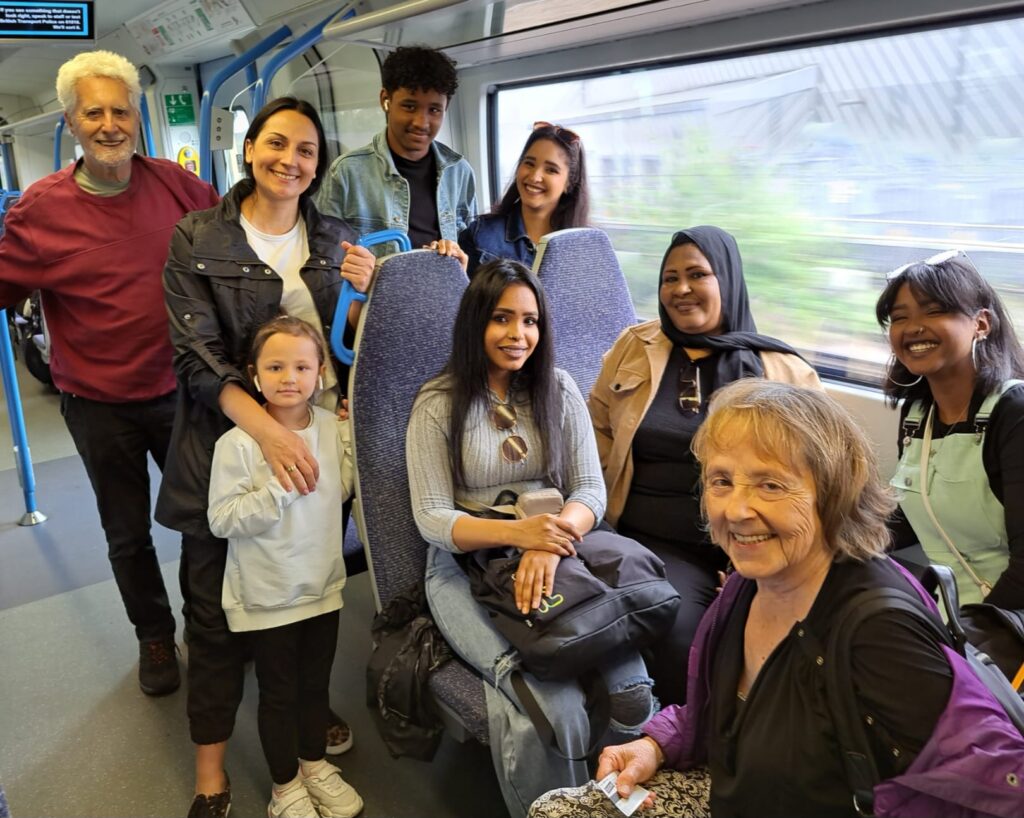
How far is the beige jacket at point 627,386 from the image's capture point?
229 centimetres

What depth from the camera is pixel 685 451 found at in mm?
2270

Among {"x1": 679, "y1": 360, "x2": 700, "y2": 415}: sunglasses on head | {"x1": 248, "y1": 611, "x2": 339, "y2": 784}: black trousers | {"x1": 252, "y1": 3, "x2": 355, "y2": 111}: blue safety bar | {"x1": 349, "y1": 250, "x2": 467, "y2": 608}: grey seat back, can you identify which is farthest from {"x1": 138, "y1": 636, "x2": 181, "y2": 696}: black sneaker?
{"x1": 252, "y1": 3, "x2": 355, "y2": 111}: blue safety bar

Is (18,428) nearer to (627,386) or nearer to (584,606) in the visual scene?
(627,386)

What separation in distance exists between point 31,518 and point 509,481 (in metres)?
3.17

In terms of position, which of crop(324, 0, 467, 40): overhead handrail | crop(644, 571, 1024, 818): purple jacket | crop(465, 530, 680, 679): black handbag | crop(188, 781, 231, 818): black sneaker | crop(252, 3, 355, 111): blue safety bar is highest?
crop(252, 3, 355, 111): blue safety bar

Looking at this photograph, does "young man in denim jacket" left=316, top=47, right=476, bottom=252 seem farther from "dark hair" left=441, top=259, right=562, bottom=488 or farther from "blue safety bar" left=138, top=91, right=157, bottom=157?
"blue safety bar" left=138, top=91, right=157, bottom=157

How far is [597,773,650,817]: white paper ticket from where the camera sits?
1362 millimetres

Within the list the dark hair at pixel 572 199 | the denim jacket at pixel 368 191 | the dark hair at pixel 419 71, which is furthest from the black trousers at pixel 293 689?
the dark hair at pixel 419 71

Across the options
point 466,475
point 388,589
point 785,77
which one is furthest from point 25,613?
point 785,77

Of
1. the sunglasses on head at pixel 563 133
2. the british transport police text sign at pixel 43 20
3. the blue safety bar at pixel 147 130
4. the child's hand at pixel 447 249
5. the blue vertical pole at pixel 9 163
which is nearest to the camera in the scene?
the child's hand at pixel 447 249

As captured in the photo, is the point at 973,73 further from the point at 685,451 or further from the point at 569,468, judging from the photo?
the point at 569,468

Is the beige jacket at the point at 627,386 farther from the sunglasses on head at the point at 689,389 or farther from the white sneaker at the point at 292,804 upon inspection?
the white sneaker at the point at 292,804

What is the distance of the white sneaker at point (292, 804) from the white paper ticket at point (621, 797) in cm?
101

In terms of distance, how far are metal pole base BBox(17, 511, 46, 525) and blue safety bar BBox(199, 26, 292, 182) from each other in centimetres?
198
